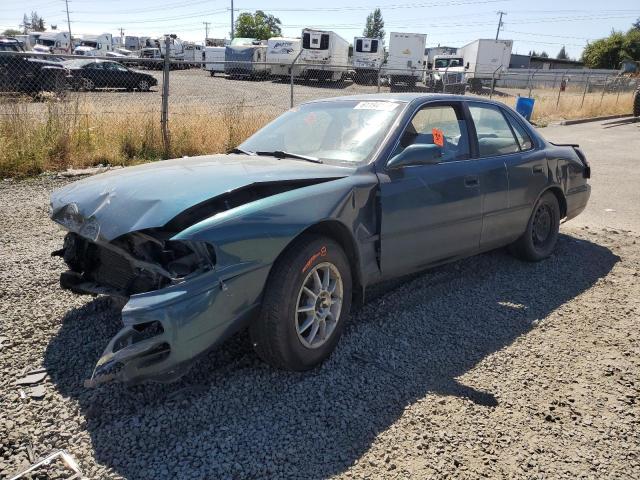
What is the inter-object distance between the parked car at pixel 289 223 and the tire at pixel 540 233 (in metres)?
0.43

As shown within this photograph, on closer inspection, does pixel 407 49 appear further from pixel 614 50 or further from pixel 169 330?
pixel 614 50

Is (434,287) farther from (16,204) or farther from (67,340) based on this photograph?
(16,204)

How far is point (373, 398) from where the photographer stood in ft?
9.66

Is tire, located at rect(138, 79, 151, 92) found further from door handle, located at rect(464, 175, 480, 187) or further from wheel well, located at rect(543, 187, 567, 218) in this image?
door handle, located at rect(464, 175, 480, 187)

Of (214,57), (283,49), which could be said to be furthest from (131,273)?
(214,57)

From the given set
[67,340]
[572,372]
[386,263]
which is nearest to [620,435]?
[572,372]

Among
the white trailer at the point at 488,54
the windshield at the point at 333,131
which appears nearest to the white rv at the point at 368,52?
the white trailer at the point at 488,54

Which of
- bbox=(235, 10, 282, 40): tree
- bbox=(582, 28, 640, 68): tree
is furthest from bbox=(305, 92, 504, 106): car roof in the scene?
bbox=(235, 10, 282, 40): tree

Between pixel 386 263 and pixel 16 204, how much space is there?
202 inches

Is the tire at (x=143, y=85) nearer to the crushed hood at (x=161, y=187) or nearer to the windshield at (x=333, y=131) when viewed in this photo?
the windshield at (x=333, y=131)

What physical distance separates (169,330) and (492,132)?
342 centimetres

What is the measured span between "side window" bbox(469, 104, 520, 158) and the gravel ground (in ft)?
4.09

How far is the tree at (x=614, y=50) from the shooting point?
6019 cm

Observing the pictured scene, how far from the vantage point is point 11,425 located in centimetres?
259
